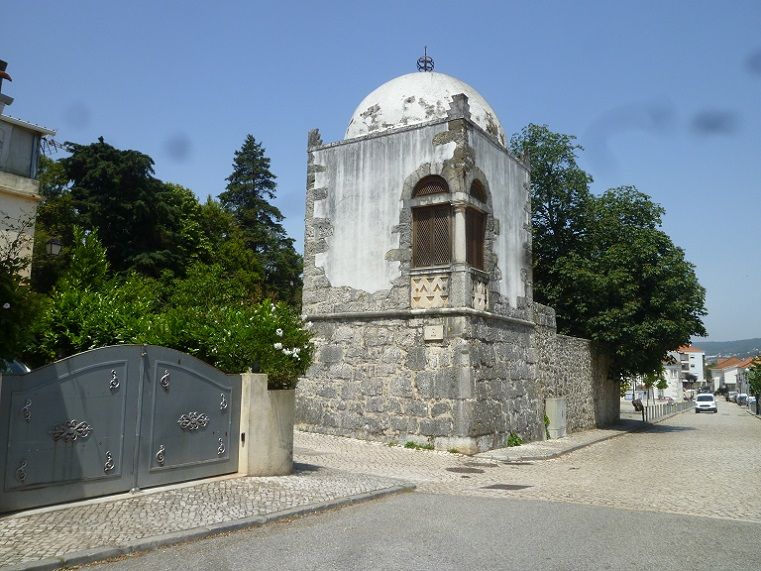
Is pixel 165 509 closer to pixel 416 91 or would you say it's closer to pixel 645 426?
pixel 416 91

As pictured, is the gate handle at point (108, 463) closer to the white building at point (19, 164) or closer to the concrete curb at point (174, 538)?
the concrete curb at point (174, 538)

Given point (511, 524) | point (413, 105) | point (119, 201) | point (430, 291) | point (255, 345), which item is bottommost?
point (511, 524)

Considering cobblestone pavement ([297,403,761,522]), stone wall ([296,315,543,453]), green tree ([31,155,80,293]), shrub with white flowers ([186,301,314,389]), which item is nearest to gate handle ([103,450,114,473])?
shrub with white flowers ([186,301,314,389])

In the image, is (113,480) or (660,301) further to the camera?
(660,301)

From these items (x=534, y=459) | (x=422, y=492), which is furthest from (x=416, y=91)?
(x=422, y=492)

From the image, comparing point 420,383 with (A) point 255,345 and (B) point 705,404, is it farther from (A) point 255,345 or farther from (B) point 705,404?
(B) point 705,404

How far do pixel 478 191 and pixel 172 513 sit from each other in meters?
10.7

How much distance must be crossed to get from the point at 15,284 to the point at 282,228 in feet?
120

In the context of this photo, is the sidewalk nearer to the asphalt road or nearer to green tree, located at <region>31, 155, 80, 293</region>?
the asphalt road

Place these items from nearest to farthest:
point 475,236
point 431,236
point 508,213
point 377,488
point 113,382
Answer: point 113,382
point 377,488
point 431,236
point 475,236
point 508,213

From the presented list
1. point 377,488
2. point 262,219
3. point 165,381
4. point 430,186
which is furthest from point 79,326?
point 262,219

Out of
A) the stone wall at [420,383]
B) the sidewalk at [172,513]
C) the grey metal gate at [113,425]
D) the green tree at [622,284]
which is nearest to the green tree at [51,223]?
the stone wall at [420,383]

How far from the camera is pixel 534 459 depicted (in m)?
13.9

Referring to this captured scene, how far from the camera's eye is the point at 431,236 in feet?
48.3
